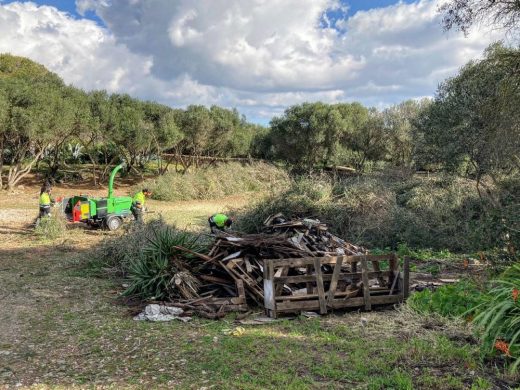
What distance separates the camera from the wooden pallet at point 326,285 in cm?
663

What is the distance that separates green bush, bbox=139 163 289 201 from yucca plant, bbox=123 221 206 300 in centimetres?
1479

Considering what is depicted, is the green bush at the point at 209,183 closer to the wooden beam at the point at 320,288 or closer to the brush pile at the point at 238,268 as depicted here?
the brush pile at the point at 238,268

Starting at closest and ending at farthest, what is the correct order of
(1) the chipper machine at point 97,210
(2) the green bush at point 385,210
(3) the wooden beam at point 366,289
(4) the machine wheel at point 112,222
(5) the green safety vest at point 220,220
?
(3) the wooden beam at point 366,289
(5) the green safety vest at point 220,220
(2) the green bush at point 385,210
(1) the chipper machine at point 97,210
(4) the machine wheel at point 112,222

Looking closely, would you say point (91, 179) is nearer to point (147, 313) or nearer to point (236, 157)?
point (236, 157)

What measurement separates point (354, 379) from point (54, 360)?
3.19 meters

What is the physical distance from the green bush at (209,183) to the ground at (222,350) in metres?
16.3

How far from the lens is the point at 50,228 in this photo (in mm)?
12820

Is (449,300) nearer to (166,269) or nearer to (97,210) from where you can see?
(166,269)

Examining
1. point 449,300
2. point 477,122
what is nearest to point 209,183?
point 477,122

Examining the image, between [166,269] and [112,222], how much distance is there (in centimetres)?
724

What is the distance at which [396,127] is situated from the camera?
31578 millimetres

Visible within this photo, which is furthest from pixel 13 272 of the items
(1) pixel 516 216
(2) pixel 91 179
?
(2) pixel 91 179

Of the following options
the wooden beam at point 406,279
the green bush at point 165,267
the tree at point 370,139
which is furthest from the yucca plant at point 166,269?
the tree at point 370,139

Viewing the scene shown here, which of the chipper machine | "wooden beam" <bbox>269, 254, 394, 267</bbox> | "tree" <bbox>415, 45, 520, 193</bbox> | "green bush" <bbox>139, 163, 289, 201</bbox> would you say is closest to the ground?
"wooden beam" <bbox>269, 254, 394, 267</bbox>
